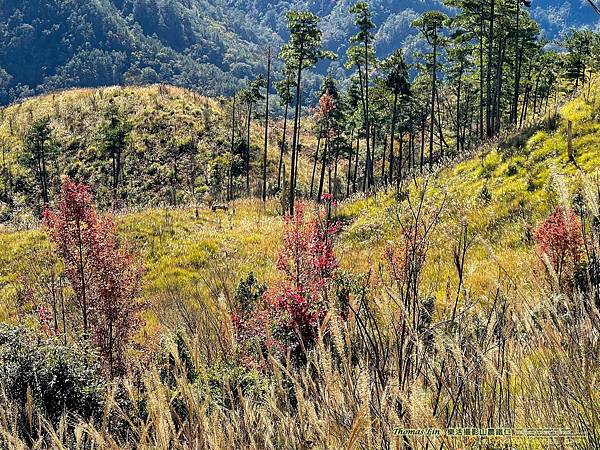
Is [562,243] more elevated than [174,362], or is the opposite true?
[562,243]

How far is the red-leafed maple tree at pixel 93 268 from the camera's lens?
345 inches

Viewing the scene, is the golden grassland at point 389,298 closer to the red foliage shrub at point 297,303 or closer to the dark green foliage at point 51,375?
the red foliage shrub at point 297,303

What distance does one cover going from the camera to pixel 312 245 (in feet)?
26.5

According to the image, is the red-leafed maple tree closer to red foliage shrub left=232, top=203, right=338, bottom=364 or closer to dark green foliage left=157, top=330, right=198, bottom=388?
dark green foliage left=157, top=330, right=198, bottom=388

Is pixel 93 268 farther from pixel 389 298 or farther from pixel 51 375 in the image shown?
pixel 389 298

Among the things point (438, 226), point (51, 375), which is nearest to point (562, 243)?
point (51, 375)

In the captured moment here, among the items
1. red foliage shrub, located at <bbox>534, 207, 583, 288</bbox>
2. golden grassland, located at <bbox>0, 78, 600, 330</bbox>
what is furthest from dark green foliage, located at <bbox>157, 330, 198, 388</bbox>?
red foliage shrub, located at <bbox>534, 207, 583, 288</bbox>

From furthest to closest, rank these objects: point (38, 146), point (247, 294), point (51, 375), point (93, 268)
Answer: point (38, 146) → point (247, 294) → point (93, 268) → point (51, 375)

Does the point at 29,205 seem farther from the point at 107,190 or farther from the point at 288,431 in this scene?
the point at 288,431

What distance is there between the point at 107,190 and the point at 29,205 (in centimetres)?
695

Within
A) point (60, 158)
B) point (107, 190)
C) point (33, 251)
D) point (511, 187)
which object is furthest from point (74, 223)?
point (60, 158)

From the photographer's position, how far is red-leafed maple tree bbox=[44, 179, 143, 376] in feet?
28.7

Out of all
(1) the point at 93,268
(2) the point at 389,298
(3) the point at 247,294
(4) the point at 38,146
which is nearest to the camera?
(2) the point at 389,298

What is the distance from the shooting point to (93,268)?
9016mm
